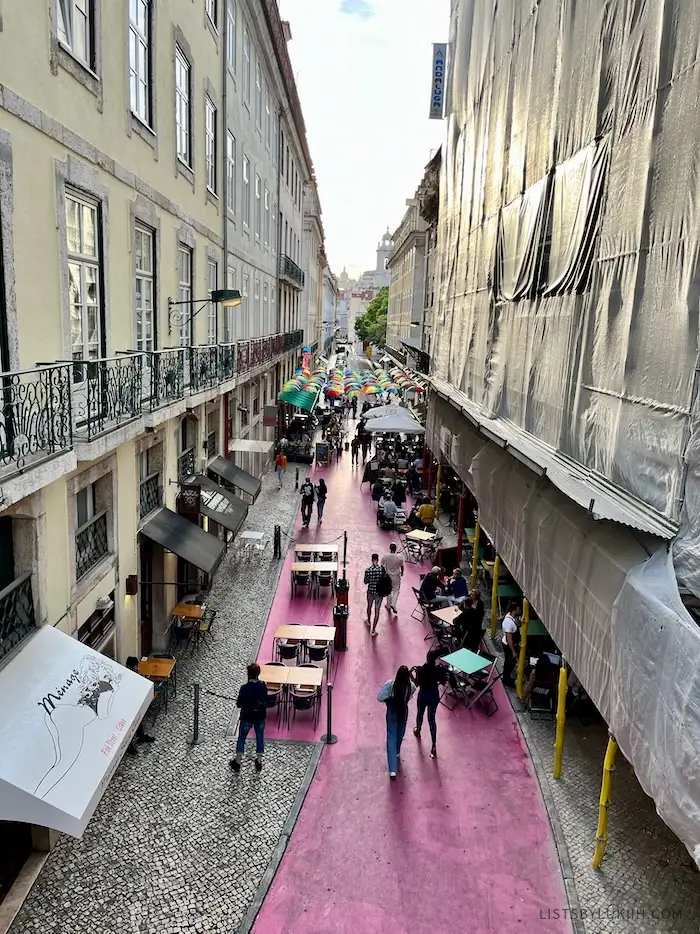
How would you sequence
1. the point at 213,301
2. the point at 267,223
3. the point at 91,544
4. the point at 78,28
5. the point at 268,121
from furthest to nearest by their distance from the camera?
1. the point at 267,223
2. the point at 268,121
3. the point at 213,301
4. the point at 91,544
5. the point at 78,28

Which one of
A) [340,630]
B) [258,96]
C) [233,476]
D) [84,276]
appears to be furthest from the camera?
[258,96]

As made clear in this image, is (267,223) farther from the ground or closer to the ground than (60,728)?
farther from the ground

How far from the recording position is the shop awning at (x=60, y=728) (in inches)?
232


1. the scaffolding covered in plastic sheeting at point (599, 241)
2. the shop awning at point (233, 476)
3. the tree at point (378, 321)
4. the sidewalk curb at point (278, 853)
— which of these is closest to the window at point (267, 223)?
the shop awning at point (233, 476)

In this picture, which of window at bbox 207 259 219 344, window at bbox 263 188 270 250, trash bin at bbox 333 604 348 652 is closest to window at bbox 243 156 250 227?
window at bbox 263 188 270 250

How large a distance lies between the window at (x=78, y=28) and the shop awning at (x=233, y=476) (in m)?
9.40

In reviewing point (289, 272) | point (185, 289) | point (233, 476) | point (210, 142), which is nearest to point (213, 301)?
point (185, 289)

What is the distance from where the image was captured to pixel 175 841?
7.49m

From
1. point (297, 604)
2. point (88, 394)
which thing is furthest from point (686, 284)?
point (297, 604)

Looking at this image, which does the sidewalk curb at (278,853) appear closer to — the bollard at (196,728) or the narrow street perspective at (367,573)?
Answer: the narrow street perspective at (367,573)

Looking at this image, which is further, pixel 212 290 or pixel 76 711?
pixel 212 290

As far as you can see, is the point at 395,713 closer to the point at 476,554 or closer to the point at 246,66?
the point at 476,554

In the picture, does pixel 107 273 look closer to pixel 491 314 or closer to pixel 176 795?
pixel 176 795

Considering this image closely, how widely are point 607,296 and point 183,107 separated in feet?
31.4
